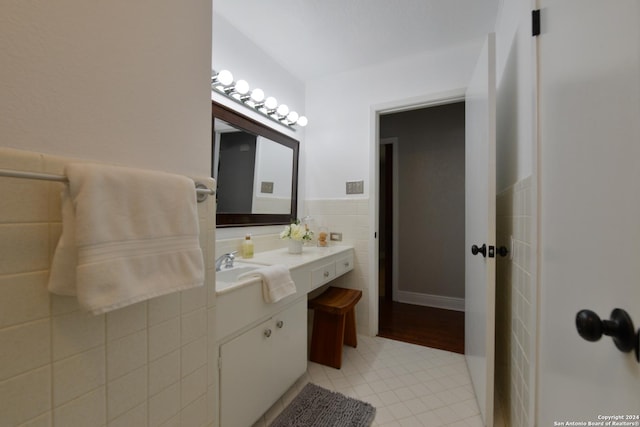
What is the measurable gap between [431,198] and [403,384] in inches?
78.8

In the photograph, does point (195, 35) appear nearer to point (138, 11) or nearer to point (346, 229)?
point (138, 11)

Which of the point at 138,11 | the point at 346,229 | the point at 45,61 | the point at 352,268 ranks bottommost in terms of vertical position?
the point at 352,268

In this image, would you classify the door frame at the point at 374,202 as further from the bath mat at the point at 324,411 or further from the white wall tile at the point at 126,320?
the white wall tile at the point at 126,320

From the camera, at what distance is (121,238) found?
550 mm

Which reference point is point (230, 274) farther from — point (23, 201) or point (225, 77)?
point (225, 77)

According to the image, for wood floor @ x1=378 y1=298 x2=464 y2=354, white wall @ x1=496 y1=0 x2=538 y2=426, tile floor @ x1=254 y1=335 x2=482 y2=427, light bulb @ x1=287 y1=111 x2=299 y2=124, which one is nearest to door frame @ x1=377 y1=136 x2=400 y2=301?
wood floor @ x1=378 y1=298 x2=464 y2=354

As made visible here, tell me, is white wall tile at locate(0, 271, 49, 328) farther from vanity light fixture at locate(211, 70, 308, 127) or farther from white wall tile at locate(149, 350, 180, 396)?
vanity light fixture at locate(211, 70, 308, 127)

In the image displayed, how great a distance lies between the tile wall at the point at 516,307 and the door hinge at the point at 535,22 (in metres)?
0.47

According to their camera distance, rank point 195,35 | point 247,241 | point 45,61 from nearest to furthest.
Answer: point 45,61 < point 195,35 < point 247,241

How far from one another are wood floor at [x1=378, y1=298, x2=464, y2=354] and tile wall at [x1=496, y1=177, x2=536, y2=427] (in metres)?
0.60

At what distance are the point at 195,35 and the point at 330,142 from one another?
5.20 feet

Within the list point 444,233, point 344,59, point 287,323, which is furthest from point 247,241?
point 444,233

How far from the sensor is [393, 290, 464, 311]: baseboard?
9.18 ft

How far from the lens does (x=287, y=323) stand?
1.39 m
